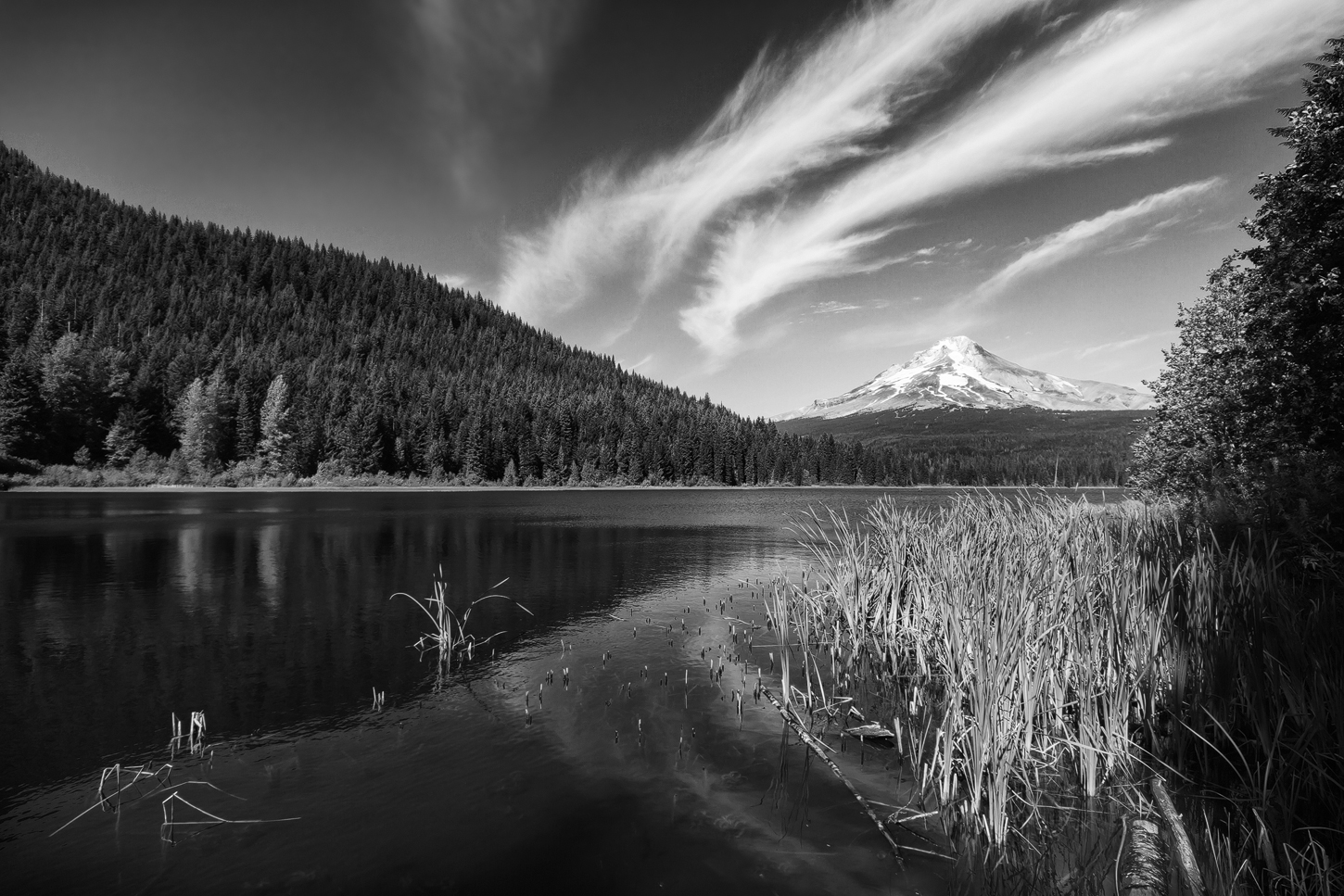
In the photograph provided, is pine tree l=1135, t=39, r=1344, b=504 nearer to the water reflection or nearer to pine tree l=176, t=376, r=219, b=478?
the water reflection

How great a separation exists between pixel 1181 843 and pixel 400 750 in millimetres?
10265

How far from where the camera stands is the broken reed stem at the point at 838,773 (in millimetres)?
6900

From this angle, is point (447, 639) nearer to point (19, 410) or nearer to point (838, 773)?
point (838, 773)

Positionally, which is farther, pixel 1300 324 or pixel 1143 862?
pixel 1300 324

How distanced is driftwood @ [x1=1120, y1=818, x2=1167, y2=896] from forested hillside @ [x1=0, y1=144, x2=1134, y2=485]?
11454cm

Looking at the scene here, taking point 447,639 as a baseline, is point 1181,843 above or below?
above

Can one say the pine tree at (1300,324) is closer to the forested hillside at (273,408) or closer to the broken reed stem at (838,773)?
the broken reed stem at (838,773)

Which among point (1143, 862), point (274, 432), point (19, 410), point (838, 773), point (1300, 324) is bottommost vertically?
point (838, 773)

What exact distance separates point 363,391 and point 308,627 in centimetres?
12476

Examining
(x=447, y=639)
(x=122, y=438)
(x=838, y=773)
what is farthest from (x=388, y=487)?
(x=838, y=773)

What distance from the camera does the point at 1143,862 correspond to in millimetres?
5727

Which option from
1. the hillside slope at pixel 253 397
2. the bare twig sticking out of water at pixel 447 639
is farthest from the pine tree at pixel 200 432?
the bare twig sticking out of water at pixel 447 639

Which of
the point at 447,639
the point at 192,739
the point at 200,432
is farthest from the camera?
the point at 200,432

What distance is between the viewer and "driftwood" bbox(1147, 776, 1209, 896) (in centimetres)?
497
